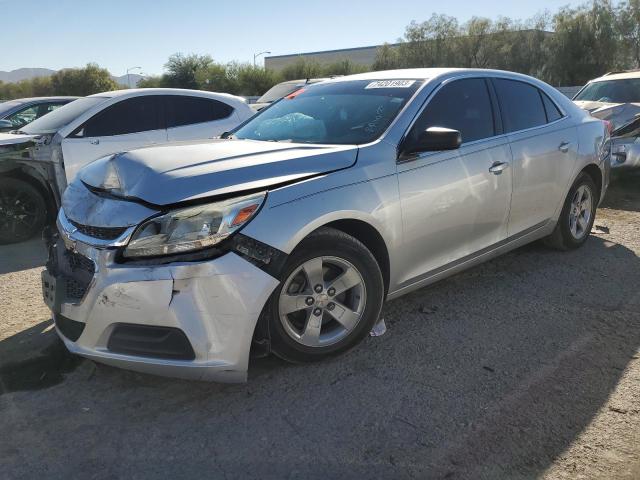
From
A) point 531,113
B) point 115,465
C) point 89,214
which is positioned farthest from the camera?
point 531,113

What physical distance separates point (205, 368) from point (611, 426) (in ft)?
6.59

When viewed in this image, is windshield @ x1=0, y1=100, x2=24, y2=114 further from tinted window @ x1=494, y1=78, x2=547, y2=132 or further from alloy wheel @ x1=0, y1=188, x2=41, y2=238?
tinted window @ x1=494, y1=78, x2=547, y2=132

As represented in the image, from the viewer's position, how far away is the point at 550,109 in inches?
201

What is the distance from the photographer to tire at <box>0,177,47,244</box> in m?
6.47

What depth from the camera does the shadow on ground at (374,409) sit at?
255 cm

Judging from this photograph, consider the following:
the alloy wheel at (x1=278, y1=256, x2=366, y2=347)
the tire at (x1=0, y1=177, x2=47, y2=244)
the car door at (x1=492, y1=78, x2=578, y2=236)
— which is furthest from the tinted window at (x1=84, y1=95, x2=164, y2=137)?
the alloy wheel at (x1=278, y1=256, x2=366, y2=347)

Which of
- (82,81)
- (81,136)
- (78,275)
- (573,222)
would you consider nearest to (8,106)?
(81,136)

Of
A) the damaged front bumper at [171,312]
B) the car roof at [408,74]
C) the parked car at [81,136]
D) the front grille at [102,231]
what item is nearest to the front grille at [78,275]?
the damaged front bumper at [171,312]

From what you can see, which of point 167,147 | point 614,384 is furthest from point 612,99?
point 167,147

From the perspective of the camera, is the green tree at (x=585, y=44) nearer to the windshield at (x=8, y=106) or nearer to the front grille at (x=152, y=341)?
the windshield at (x=8, y=106)

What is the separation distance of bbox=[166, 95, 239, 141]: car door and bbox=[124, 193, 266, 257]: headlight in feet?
15.7

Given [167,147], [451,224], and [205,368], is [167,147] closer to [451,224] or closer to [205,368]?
[205,368]

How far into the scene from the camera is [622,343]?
367cm

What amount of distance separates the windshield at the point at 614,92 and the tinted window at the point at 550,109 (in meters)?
5.29
